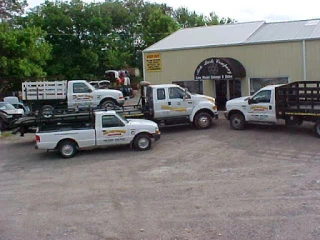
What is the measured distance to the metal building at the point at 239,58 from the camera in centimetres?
2139

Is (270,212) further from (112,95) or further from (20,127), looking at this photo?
(112,95)

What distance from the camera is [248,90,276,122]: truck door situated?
1652 centimetres

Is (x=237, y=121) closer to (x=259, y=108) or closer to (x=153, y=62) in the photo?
(x=259, y=108)

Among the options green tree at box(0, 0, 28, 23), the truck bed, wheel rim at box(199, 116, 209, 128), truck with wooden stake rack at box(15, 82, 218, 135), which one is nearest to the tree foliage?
green tree at box(0, 0, 28, 23)

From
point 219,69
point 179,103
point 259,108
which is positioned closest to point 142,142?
point 179,103

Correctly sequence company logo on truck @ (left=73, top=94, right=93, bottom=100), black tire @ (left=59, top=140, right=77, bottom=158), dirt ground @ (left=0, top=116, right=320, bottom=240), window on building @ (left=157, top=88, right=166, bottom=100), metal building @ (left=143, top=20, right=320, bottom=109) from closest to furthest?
dirt ground @ (left=0, top=116, right=320, bottom=240) < black tire @ (left=59, top=140, right=77, bottom=158) < window on building @ (left=157, top=88, right=166, bottom=100) < company logo on truck @ (left=73, top=94, right=93, bottom=100) < metal building @ (left=143, top=20, right=320, bottom=109)

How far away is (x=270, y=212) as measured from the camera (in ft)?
24.1

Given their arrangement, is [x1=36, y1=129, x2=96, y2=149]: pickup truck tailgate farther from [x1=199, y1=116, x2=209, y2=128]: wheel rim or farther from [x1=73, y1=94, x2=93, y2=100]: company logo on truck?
[x1=73, y1=94, x2=93, y2=100]: company logo on truck

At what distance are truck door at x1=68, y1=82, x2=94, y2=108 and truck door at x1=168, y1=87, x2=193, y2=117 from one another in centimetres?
448

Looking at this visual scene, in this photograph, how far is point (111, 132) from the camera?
1402 centimetres

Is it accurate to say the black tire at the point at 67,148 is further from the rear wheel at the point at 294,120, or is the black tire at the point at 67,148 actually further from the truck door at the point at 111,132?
the rear wheel at the point at 294,120

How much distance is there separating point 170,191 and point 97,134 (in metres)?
5.56

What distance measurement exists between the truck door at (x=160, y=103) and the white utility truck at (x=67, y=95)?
3256 millimetres

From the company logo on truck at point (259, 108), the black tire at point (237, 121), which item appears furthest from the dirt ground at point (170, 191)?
the black tire at point (237, 121)
